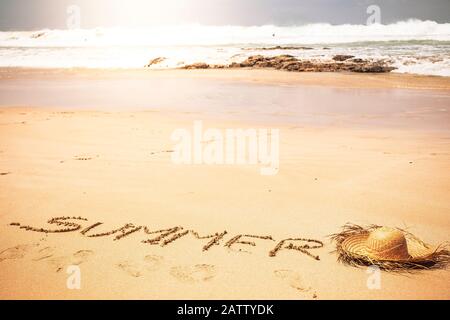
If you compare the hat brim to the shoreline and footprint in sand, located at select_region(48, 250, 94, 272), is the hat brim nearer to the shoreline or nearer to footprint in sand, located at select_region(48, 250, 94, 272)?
the shoreline

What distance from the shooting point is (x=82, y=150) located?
5.17 metres

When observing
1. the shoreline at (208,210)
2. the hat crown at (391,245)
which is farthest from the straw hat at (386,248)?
the shoreline at (208,210)

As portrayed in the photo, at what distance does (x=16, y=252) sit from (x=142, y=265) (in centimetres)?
96

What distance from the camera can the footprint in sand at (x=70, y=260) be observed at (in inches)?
100

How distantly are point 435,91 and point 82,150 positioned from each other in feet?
32.6

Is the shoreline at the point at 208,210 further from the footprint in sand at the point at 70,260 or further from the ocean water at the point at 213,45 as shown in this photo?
the ocean water at the point at 213,45

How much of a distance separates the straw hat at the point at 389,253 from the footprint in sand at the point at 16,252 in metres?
2.24

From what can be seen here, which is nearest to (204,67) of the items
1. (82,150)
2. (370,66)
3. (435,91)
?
(370,66)

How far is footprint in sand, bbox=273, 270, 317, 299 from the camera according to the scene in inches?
91.2

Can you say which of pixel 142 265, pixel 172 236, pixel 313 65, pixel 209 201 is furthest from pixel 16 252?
pixel 313 65

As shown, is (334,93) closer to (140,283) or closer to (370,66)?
(370,66)

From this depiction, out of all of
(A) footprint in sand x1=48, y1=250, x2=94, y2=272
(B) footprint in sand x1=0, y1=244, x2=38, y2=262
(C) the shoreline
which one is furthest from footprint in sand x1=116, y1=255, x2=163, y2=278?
(B) footprint in sand x1=0, y1=244, x2=38, y2=262

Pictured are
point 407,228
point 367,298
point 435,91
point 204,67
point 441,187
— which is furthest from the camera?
point 204,67

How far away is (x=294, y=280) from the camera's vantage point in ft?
7.86
